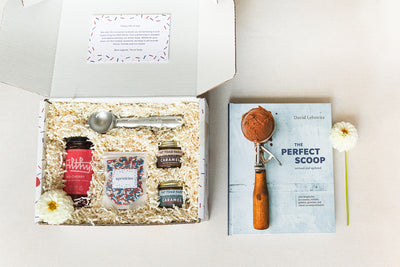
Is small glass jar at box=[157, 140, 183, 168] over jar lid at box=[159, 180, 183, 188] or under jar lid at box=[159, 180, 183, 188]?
over

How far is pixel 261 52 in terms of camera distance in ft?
3.20

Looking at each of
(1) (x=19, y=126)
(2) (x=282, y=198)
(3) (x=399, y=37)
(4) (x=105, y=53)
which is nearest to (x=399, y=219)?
(2) (x=282, y=198)

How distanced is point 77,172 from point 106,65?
31 centimetres

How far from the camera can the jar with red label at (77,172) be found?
2.74ft

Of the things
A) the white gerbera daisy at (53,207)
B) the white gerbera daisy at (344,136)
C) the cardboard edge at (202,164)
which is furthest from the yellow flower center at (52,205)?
the white gerbera daisy at (344,136)

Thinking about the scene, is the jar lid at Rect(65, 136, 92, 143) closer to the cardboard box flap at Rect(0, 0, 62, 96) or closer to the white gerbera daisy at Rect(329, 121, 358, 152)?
the cardboard box flap at Rect(0, 0, 62, 96)

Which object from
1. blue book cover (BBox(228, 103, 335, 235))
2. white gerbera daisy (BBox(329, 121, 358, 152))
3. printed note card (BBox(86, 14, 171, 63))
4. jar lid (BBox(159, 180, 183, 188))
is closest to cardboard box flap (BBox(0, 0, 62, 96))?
printed note card (BBox(86, 14, 171, 63))

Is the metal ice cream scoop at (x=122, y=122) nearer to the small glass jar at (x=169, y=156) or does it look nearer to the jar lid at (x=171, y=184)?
the small glass jar at (x=169, y=156)

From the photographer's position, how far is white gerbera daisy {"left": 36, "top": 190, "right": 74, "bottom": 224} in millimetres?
750

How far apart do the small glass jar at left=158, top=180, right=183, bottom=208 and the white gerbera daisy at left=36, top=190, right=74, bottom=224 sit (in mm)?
248

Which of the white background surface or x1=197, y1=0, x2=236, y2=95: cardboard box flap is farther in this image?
the white background surface

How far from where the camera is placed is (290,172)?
0.91m

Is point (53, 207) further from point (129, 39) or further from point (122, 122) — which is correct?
point (129, 39)

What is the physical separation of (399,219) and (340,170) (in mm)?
230
